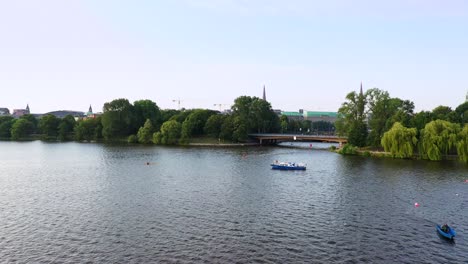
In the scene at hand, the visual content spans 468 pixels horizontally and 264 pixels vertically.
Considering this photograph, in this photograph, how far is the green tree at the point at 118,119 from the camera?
179625 mm

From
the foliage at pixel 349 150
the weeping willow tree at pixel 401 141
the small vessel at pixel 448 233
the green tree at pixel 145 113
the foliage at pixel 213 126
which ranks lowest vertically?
the small vessel at pixel 448 233

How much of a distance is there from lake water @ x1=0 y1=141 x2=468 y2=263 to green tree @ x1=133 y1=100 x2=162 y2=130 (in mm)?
110071

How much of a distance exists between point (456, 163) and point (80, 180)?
91.6 metres

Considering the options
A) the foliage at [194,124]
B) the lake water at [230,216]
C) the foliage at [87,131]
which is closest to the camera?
the lake water at [230,216]

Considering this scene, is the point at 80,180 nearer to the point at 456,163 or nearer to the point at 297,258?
the point at 297,258

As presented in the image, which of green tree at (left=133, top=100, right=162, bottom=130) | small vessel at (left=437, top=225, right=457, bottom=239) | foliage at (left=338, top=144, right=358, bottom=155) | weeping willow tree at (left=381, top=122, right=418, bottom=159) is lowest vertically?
small vessel at (left=437, top=225, right=457, bottom=239)

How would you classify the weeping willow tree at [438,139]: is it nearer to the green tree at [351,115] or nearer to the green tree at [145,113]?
the green tree at [351,115]

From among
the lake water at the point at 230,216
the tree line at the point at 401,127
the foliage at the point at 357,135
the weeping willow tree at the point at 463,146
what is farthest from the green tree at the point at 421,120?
the lake water at the point at 230,216

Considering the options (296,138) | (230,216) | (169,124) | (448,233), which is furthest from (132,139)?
(448,233)

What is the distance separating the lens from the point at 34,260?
107 feet

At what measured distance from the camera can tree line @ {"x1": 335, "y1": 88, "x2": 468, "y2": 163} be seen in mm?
99625

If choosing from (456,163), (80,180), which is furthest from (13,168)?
(456,163)

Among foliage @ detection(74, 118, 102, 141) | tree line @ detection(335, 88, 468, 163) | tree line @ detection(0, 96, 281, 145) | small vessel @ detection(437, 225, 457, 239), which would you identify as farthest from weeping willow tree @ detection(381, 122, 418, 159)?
foliage @ detection(74, 118, 102, 141)

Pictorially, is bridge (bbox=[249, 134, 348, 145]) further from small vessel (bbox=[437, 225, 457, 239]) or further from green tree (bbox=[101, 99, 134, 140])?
small vessel (bbox=[437, 225, 457, 239])
